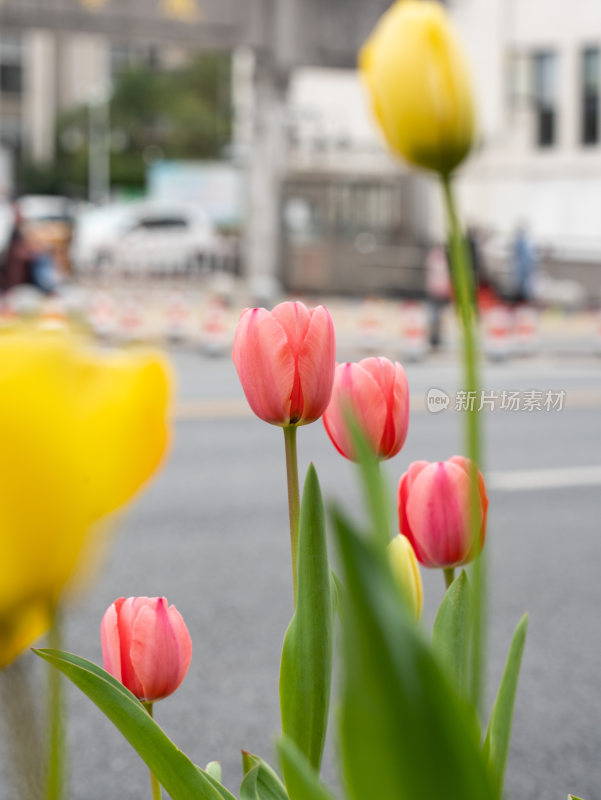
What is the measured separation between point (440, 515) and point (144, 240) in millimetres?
26713

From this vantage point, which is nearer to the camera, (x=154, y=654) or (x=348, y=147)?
(x=154, y=654)

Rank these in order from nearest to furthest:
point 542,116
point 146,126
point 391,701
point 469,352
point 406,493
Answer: point 391,701
point 469,352
point 406,493
point 542,116
point 146,126

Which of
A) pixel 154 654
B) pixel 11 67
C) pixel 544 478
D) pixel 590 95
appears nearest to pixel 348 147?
pixel 590 95

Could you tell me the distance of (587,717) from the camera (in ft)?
11.5

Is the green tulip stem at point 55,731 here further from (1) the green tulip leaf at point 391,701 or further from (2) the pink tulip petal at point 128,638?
(2) the pink tulip petal at point 128,638

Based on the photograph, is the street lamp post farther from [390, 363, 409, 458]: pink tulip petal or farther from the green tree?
[390, 363, 409, 458]: pink tulip petal

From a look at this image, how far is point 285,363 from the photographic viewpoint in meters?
0.66

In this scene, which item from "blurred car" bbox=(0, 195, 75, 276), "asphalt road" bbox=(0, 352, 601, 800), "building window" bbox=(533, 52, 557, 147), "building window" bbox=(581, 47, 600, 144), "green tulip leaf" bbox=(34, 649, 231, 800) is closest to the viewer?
"green tulip leaf" bbox=(34, 649, 231, 800)

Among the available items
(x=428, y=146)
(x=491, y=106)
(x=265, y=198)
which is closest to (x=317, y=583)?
(x=428, y=146)

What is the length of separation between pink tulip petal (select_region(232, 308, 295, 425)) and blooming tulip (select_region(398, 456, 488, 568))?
0.12m

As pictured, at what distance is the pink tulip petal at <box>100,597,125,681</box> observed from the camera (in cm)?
71

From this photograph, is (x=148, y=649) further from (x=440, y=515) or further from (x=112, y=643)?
(x=440, y=515)

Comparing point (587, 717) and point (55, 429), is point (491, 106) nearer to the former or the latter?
point (587, 717)

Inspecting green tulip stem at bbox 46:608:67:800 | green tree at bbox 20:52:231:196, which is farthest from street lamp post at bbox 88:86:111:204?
green tulip stem at bbox 46:608:67:800
